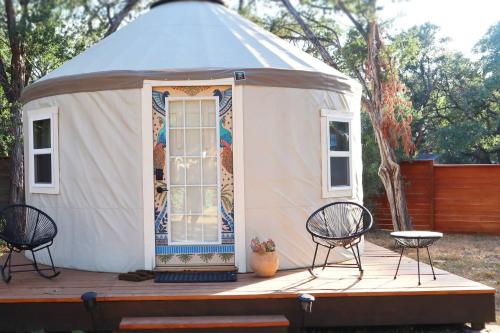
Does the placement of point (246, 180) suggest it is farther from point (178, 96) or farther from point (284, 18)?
point (284, 18)

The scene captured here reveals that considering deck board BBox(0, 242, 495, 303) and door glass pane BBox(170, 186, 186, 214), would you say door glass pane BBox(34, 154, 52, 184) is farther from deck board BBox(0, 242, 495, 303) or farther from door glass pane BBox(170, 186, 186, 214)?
door glass pane BBox(170, 186, 186, 214)

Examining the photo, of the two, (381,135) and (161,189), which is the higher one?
(381,135)

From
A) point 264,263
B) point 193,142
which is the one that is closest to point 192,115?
point 193,142

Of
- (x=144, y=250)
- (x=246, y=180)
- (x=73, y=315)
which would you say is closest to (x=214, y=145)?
(x=246, y=180)

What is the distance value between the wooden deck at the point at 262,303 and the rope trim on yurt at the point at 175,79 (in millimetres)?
1840

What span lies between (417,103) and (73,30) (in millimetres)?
10640

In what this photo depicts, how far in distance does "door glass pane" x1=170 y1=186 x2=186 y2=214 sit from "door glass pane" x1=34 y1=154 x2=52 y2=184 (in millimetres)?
1447

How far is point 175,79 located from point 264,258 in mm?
1800

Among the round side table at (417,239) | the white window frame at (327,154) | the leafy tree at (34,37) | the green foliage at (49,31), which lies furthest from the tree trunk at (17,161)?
the round side table at (417,239)

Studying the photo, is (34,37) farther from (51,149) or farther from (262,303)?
(262,303)

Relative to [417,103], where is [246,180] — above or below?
below

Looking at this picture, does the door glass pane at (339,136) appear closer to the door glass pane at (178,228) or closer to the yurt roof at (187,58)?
the yurt roof at (187,58)

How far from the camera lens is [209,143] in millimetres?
4805

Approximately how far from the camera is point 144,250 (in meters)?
4.75
